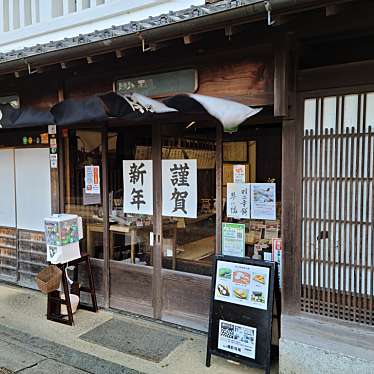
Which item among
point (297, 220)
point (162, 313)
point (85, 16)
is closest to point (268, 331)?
point (297, 220)

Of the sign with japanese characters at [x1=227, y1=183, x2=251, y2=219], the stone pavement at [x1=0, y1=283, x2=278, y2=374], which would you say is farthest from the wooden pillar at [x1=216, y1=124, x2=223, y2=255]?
the stone pavement at [x1=0, y1=283, x2=278, y2=374]

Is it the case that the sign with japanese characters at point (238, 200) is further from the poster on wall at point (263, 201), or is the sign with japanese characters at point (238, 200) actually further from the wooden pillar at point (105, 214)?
the wooden pillar at point (105, 214)

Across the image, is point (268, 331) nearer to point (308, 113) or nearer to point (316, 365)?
point (316, 365)

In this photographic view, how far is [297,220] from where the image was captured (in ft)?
13.0

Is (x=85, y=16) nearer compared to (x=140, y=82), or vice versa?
(x=140, y=82)

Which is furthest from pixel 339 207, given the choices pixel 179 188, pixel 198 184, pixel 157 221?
pixel 157 221

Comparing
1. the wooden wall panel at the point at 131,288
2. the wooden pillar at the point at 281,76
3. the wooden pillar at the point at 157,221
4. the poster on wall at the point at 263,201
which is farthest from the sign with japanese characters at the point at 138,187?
the wooden pillar at the point at 281,76

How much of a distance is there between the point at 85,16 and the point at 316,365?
6.04 metres

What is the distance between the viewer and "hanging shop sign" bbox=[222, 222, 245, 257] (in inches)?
185

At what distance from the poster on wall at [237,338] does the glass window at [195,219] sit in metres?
0.94

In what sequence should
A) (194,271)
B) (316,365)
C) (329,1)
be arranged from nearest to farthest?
(329,1), (316,365), (194,271)

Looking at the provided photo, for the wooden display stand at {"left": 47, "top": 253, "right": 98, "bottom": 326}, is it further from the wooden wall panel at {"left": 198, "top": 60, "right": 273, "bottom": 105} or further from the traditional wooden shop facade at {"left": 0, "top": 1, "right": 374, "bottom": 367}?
the wooden wall panel at {"left": 198, "top": 60, "right": 273, "bottom": 105}

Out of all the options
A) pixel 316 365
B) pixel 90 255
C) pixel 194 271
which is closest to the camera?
pixel 316 365

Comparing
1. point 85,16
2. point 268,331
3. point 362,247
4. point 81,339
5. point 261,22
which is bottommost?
point 81,339
